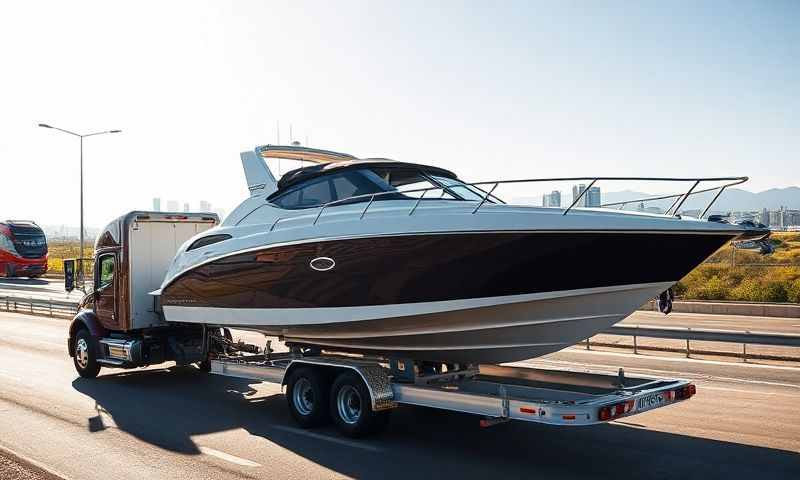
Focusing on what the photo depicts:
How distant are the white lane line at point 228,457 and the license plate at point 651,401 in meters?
3.70

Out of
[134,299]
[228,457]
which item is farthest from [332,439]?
[134,299]

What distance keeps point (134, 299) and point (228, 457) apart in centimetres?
545

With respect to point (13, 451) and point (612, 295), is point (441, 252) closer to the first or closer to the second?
point (612, 295)

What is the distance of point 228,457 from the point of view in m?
7.87

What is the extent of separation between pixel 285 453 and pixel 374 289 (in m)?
1.94

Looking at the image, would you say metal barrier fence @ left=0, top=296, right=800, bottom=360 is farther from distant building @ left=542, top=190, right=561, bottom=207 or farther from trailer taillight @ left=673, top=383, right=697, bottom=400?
distant building @ left=542, top=190, right=561, bottom=207

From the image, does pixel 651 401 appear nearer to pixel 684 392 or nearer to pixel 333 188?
pixel 684 392

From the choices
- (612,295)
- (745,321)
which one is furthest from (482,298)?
(745,321)

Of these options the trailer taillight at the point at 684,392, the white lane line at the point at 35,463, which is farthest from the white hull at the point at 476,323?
the white lane line at the point at 35,463

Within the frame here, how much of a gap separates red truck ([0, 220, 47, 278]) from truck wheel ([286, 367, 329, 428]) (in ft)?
132

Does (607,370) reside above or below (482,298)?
below

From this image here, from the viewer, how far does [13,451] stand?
806 cm

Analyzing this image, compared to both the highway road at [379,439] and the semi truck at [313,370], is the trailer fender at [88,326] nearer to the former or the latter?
the semi truck at [313,370]

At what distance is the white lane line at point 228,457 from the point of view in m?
7.60
